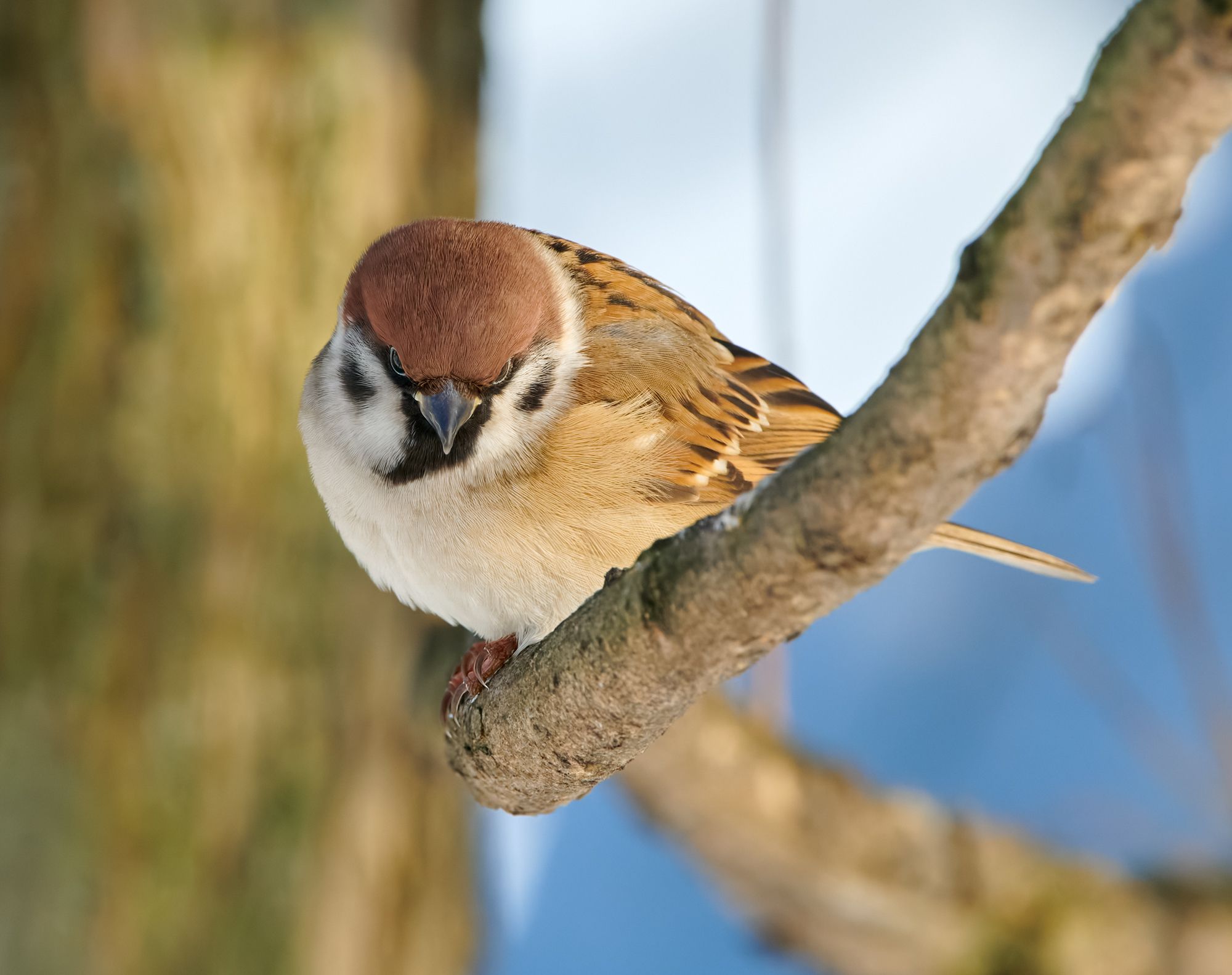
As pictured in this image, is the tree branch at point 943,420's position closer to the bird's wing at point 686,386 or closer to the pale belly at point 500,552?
the pale belly at point 500,552

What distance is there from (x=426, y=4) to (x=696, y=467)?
2.27 meters

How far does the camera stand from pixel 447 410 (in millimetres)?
1912

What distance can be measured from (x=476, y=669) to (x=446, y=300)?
60cm

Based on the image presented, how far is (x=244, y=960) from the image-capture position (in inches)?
136

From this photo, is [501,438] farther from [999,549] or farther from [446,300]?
[999,549]

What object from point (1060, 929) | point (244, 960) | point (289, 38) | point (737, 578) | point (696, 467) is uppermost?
point (289, 38)

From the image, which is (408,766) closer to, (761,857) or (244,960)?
(244,960)

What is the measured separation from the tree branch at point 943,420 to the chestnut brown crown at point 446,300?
56cm

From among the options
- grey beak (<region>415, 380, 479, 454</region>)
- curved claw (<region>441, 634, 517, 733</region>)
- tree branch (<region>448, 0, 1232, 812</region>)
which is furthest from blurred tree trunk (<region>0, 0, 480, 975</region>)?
tree branch (<region>448, 0, 1232, 812</region>)

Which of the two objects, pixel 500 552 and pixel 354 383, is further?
pixel 354 383

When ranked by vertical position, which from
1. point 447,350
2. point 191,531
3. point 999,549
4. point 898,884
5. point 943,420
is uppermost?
point 943,420

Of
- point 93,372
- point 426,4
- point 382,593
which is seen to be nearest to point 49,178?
point 93,372

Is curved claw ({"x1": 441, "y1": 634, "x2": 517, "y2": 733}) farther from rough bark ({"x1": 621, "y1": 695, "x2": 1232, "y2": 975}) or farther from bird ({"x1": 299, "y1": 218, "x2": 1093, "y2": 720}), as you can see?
rough bark ({"x1": 621, "y1": 695, "x2": 1232, "y2": 975})

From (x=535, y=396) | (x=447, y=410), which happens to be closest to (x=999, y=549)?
(x=535, y=396)
